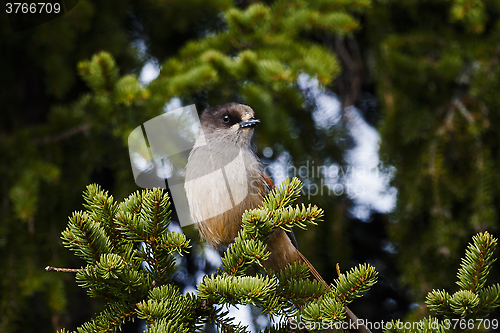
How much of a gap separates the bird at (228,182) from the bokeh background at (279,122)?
0.29 m

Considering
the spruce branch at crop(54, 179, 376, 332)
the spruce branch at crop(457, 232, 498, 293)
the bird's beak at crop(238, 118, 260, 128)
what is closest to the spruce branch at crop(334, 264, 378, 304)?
the spruce branch at crop(54, 179, 376, 332)

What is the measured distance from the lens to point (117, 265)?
5.00 feet

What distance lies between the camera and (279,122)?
3209 mm

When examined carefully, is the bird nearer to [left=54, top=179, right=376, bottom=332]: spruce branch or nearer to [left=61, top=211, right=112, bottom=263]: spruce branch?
[left=54, top=179, right=376, bottom=332]: spruce branch

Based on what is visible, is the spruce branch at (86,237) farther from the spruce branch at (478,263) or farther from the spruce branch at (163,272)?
the spruce branch at (478,263)

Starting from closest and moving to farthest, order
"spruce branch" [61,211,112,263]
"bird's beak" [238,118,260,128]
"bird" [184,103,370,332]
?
"spruce branch" [61,211,112,263]
"bird" [184,103,370,332]
"bird's beak" [238,118,260,128]

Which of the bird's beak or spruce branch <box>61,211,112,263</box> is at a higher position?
spruce branch <box>61,211,112,263</box>

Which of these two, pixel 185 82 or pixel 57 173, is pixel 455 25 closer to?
pixel 185 82

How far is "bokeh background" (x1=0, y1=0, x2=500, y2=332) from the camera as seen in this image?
113 inches

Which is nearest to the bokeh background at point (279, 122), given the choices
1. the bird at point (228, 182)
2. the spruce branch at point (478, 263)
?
the bird at point (228, 182)

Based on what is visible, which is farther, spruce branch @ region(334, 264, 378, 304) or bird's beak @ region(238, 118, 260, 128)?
bird's beak @ region(238, 118, 260, 128)

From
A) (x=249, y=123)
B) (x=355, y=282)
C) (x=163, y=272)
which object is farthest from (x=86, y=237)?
(x=249, y=123)

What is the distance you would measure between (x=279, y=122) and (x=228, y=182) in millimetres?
891

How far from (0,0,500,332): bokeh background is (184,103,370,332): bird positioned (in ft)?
0.96
